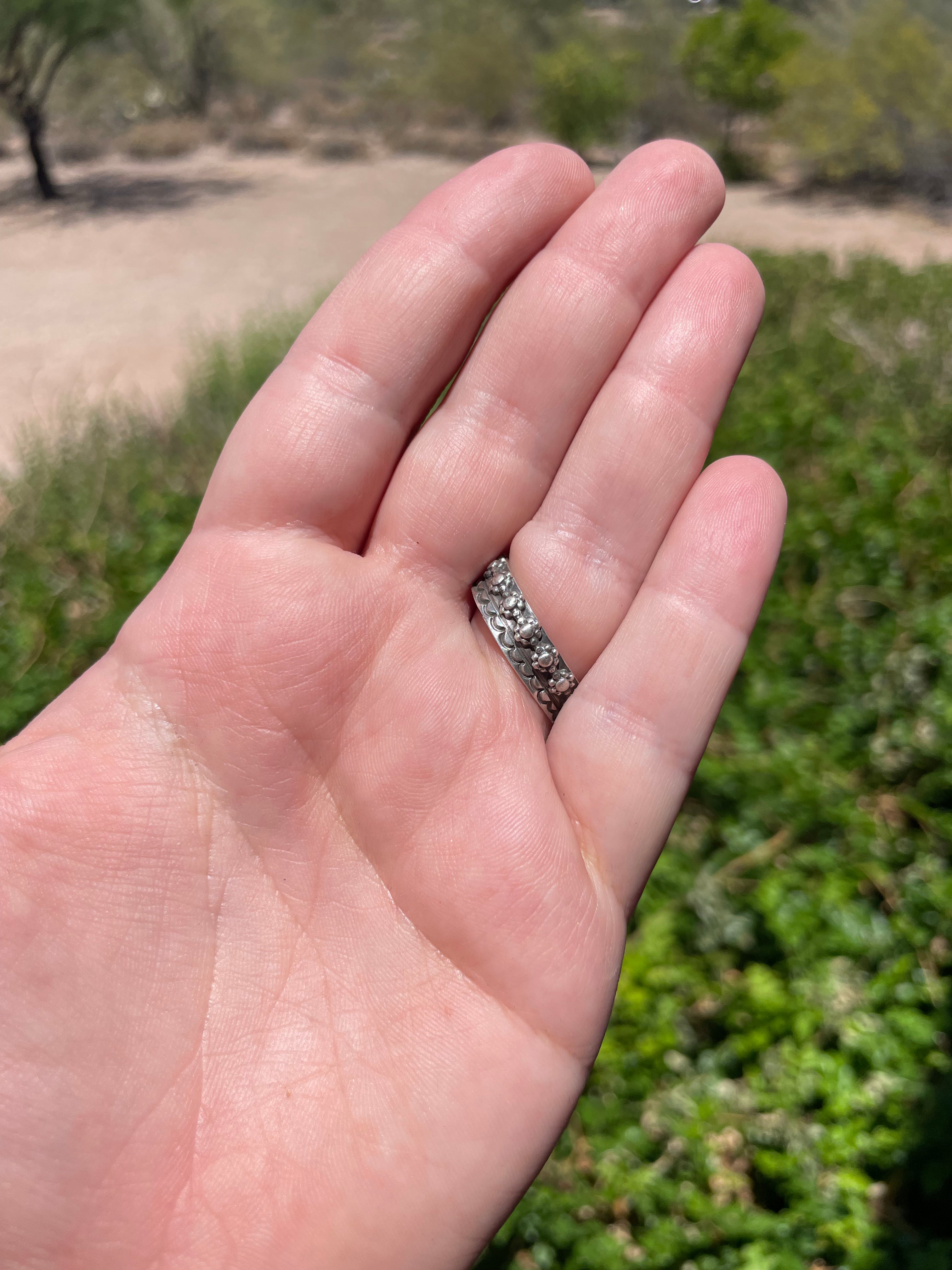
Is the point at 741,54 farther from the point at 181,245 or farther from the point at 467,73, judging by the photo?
the point at 181,245

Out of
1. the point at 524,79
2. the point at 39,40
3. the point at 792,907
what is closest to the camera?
the point at 792,907

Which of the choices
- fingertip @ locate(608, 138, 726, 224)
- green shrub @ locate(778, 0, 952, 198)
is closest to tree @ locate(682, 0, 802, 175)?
green shrub @ locate(778, 0, 952, 198)

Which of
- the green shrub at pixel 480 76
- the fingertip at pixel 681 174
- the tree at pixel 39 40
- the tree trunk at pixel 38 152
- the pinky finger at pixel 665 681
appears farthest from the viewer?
the green shrub at pixel 480 76

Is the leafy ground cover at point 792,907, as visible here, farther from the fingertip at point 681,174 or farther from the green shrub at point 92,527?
the fingertip at point 681,174

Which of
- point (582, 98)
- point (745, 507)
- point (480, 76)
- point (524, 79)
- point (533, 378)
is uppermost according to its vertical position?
point (480, 76)

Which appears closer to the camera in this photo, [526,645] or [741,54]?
[526,645]

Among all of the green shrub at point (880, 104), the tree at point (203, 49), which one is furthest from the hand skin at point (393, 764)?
the tree at point (203, 49)

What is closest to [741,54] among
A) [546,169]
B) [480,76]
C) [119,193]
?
[480,76]

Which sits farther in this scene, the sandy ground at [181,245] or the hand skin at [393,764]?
the sandy ground at [181,245]
